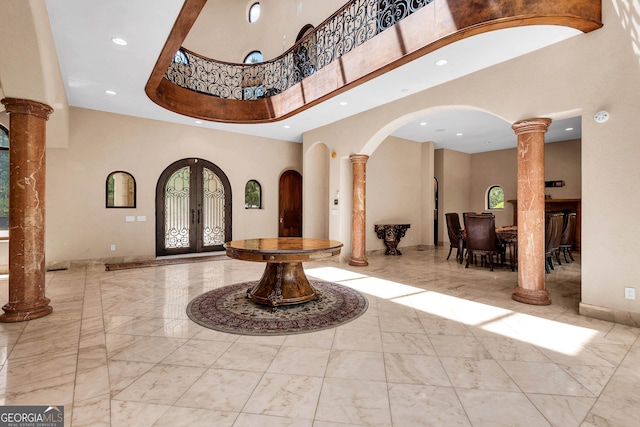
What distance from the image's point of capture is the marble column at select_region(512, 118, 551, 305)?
4152 mm

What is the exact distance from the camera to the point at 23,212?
3.65 metres

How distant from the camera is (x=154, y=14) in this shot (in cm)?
344

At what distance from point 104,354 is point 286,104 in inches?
211

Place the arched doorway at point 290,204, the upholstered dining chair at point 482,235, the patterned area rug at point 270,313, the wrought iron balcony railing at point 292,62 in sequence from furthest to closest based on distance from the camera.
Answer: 1. the arched doorway at point 290,204
2. the upholstered dining chair at point 482,235
3. the wrought iron balcony railing at point 292,62
4. the patterned area rug at point 270,313

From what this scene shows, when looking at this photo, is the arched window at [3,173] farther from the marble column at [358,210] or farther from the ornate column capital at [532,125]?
the ornate column capital at [532,125]

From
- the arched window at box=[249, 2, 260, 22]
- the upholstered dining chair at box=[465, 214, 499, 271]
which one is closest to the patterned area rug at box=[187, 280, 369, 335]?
the upholstered dining chair at box=[465, 214, 499, 271]

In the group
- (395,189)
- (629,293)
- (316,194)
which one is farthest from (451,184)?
(629,293)

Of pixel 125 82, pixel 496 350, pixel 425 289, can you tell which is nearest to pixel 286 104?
pixel 125 82

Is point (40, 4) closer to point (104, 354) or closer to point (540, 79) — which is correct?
point (104, 354)

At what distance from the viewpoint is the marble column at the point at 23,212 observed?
362 centimetres

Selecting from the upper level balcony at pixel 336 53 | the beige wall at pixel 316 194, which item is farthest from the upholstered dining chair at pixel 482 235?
the beige wall at pixel 316 194

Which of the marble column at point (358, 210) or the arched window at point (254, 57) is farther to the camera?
the arched window at point (254, 57)

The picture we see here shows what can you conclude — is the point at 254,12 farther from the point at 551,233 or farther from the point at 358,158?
the point at 551,233

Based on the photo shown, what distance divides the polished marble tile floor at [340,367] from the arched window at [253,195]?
4745mm
